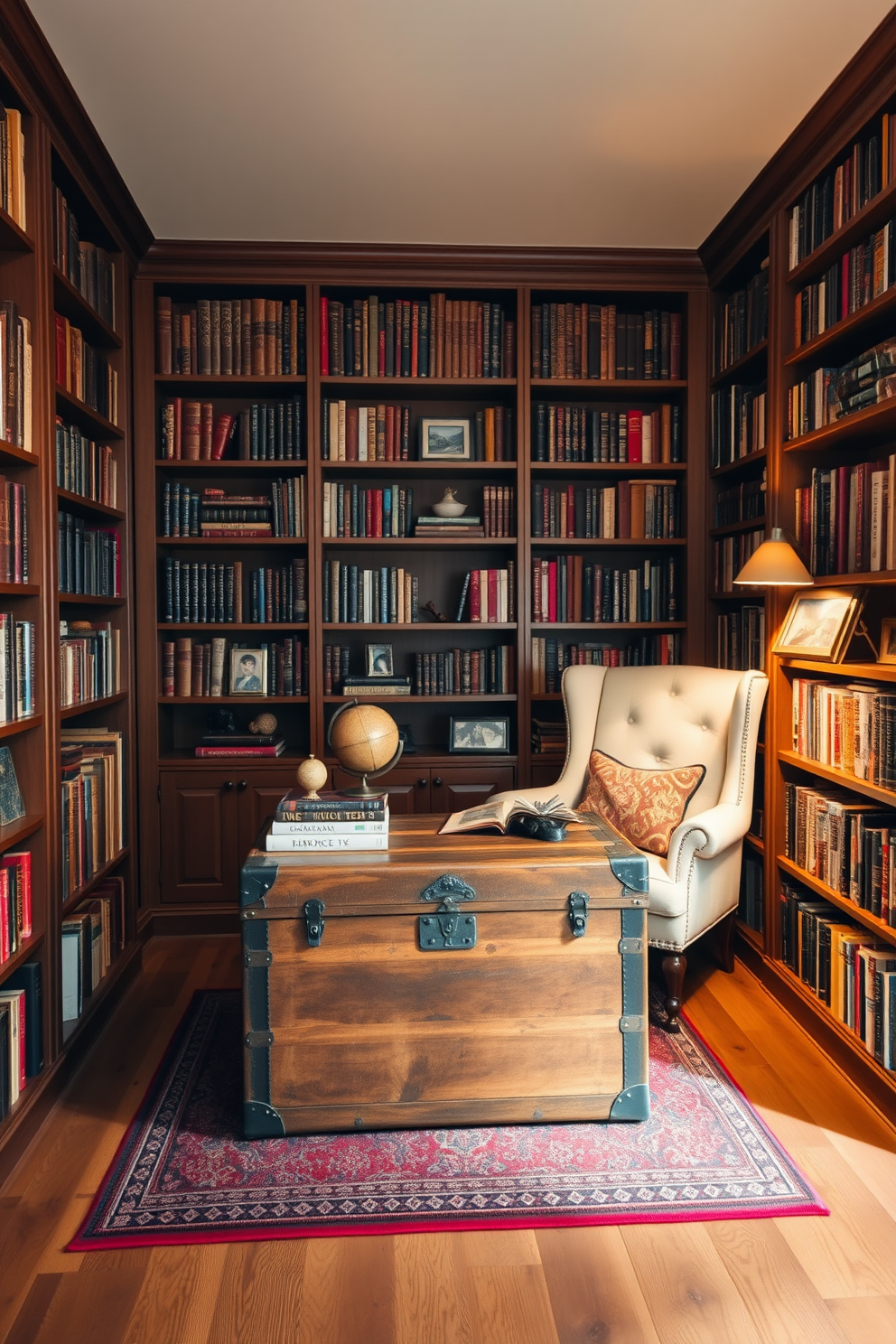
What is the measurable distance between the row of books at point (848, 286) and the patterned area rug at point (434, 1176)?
6.92 feet

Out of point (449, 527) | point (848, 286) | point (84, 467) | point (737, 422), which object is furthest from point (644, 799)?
point (84, 467)

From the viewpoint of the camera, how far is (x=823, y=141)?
256 centimetres

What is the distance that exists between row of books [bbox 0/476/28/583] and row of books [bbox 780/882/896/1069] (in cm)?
234

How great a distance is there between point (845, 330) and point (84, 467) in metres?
2.29

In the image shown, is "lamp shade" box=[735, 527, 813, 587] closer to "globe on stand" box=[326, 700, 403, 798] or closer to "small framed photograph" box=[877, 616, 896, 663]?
"small framed photograph" box=[877, 616, 896, 663]

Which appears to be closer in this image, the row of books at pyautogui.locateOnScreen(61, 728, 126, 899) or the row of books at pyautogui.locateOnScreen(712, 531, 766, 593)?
the row of books at pyautogui.locateOnScreen(61, 728, 126, 899)

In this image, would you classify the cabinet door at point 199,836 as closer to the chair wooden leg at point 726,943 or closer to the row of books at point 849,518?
the chair wooden leg at point 726,943

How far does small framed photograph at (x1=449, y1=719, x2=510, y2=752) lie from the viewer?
12.0 feet

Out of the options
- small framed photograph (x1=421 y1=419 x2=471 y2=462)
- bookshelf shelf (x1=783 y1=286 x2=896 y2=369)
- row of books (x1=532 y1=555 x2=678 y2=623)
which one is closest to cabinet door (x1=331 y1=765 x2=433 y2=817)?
row of books (x1=532 y1=555 x2=678 y2=623)

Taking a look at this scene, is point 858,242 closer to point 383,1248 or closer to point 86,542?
point 86,542

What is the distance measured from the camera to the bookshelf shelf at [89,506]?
2.63 meters

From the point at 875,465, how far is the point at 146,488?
249 centimetres

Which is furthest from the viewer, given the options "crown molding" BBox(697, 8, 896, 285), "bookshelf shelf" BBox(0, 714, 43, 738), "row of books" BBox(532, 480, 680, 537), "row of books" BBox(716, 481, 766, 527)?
"row of books" BBox(532, 480, 680, 537)

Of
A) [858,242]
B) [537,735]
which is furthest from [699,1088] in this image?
[858,242]
